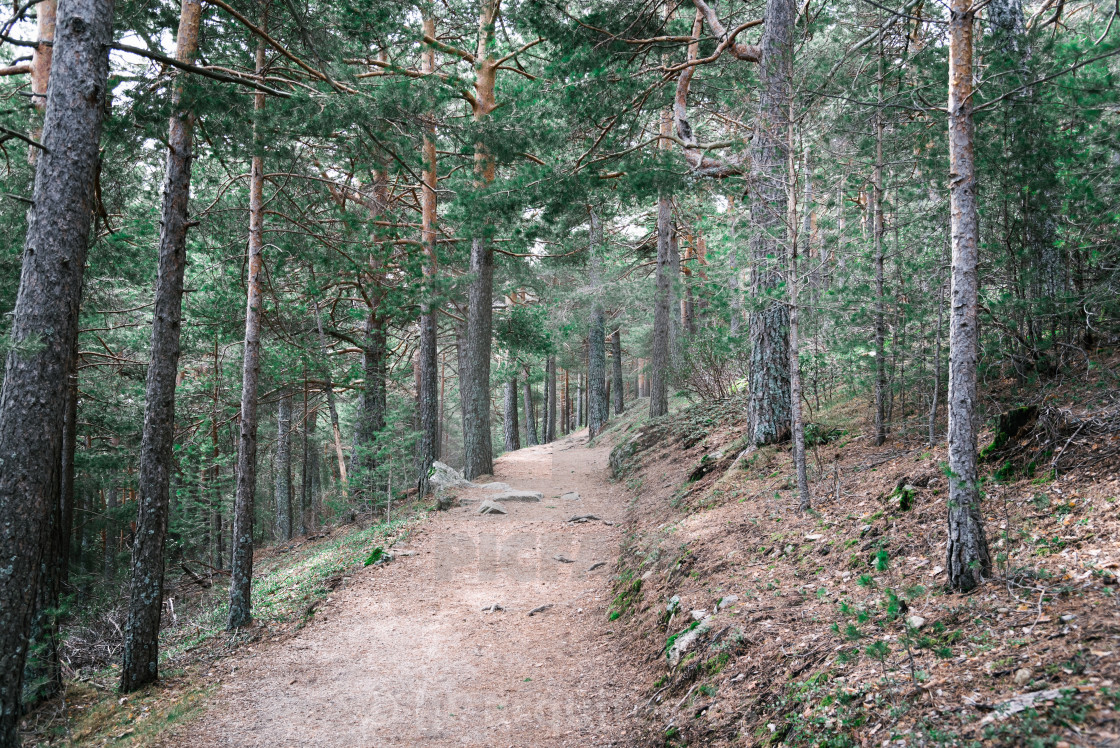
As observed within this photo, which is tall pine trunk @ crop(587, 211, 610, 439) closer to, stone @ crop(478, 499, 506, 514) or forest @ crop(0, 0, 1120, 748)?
forest @ crop(0, 0, 1120, 748)

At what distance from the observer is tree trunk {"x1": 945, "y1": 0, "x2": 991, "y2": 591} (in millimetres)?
3248

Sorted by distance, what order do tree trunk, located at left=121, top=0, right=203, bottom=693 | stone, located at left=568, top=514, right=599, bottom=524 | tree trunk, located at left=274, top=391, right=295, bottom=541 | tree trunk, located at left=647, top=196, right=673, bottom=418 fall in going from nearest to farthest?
tree trunk, located at left=121, top=0, right=203, bottom=693, stone, located at left=568, top=514, right=599, bottom=524, tree trunk, located at left=647, top=196, right=673, bottom=418, tree trunk, located at left=274, top=391, right=295, bottom=541

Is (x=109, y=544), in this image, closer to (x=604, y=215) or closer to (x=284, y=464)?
(x=284, y=464)

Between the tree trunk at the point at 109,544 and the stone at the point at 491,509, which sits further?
Answer: the tree trunk at the point at 109,544

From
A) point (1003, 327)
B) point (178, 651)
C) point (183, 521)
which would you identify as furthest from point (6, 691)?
point (183, 521)

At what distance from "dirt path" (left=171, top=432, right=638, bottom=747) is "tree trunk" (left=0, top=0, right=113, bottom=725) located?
1705 mm

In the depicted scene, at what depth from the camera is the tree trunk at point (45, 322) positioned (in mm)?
3738

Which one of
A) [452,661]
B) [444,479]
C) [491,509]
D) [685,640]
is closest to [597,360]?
[444,479]

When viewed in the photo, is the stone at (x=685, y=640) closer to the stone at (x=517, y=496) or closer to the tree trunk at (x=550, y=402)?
the stone at (x=517, y=496)

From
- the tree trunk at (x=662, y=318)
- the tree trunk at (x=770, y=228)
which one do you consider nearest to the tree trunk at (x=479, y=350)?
the tree trunk at (x=662, y=318)

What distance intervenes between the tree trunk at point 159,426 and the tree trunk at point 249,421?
1213 millimetres

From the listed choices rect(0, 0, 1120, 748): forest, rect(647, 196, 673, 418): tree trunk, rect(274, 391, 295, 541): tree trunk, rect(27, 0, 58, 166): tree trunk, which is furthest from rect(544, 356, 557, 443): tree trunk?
rect(27, 0, 58, 166): tree trunk

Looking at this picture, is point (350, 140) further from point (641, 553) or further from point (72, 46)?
point (641, 553)

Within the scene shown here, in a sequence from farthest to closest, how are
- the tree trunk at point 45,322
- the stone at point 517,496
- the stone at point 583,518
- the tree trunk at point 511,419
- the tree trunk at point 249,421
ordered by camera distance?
1. the tree trunk at point 511,419
2. the stone at point 517,496
3. the stone at point 583,518
4. the tree trunk at point 249,421
5. the tree trunk at point 45,322
